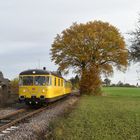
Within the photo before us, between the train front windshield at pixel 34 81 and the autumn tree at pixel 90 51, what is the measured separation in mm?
31341

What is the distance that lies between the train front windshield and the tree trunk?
3131 cm

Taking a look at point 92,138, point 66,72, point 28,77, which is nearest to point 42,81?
point 28,77

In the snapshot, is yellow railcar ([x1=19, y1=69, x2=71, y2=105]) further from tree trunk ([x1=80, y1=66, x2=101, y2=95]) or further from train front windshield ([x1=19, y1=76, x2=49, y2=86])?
tree trunk ([x1=80, y1=66, x2=101, y2=95])

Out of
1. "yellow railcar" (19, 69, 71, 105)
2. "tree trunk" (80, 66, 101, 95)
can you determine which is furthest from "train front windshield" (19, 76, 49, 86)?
"tree trunk" (80, 66, 101, 95)

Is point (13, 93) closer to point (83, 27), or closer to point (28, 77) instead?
point (28, 77)

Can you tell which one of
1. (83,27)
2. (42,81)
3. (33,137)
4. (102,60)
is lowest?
(33,137)

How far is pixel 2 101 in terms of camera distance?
116ft

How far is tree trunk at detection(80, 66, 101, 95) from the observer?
61406mm

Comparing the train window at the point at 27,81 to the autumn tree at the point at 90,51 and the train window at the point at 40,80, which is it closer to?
the train window at the point at 40,80

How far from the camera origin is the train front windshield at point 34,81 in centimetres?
2995

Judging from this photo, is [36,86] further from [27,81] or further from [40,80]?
[27,81]

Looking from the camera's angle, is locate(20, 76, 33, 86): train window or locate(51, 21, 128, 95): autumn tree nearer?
locate(20, 76, 33, 86): train window

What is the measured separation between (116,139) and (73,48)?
170 ft

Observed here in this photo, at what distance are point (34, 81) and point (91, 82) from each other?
1253 inches
